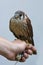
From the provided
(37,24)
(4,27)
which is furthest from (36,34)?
(4,27)

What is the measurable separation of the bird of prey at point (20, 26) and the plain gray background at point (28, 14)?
0.31 metres

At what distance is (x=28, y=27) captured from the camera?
912mm

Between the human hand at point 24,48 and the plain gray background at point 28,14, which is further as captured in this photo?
the plain gray background at point 28,14

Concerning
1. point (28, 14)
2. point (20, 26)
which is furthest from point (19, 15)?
point (28, 14)

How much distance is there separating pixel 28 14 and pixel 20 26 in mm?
356

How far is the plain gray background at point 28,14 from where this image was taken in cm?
122

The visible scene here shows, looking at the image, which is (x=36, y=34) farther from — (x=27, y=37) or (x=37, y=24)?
(x=27, y=37)

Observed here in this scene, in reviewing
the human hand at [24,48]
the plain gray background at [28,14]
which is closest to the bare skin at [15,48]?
the human hand at [24,48]

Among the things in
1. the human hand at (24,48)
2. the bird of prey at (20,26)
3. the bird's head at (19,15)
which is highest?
the bird's head at (19,15)

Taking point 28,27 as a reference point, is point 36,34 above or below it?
below

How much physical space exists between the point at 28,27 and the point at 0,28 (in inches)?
13.2

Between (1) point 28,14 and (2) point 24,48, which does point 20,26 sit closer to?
(2) point 24,48

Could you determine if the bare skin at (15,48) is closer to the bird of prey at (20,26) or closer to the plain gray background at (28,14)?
the bird of prey at (20,26)

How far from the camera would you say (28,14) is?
4.05ft
